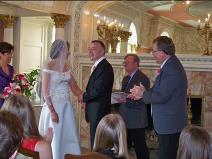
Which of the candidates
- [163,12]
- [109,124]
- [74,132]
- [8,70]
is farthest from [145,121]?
[163,12]

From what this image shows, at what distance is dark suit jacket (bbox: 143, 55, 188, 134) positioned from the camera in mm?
2889

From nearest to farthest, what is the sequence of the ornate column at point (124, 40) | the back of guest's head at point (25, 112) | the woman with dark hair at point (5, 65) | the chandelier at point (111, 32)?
the back of guest's head at point (25, 112)
the woman with dark hair at point (5, 65)
the chandelier at point (111, 32)
the ornate column at point (124, 40)

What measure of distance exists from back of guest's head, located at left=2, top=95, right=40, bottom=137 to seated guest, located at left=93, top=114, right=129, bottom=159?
1.10ft

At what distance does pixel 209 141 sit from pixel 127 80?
6.79 feet

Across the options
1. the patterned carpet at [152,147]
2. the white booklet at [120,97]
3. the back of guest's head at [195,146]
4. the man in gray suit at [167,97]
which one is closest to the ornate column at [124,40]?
the patterned carpet at [152,147]

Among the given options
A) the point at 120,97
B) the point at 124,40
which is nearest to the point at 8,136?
the point at 120,97

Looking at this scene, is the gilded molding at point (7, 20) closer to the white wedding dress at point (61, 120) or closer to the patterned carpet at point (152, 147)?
the patterned carpet at point (152, 147)

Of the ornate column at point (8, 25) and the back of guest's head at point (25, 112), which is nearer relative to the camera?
the back of guest's head at point (25, 112)

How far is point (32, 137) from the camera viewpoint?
208 cm

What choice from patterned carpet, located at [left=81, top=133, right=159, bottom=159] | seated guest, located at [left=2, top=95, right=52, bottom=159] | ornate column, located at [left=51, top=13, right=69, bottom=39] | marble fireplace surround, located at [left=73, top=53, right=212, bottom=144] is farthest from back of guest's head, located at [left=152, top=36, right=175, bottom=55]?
ornate column, located at [left=51, top=13, right=69, bottom=39]

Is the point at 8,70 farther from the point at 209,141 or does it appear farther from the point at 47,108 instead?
the point at 209,141

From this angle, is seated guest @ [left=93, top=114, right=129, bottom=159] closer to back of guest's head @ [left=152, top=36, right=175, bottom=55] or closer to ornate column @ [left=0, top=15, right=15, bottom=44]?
back of guest's head @ [left=152, top=36, right=175, bottom=55]

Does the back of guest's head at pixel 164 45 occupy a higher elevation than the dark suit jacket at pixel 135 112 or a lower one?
higher

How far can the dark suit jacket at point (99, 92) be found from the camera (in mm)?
3621
